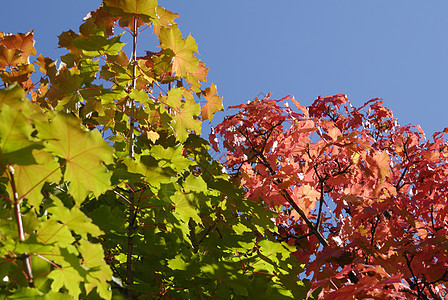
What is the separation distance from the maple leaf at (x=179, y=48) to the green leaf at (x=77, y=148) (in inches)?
51.8

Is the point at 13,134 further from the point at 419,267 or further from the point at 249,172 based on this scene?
the point at 419,267

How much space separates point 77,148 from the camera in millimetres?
1188

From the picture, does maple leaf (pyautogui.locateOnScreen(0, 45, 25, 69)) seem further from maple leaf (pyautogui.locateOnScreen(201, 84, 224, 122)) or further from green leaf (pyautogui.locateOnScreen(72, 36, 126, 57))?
maple leaf (pyautogui.locateOnScreen(201, 84, 224, 122))

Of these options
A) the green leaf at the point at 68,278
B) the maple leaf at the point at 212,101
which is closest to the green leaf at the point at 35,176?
the green leaf at the point at 68,278

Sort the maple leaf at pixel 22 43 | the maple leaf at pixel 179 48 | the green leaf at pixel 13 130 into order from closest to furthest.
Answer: the green leaf at pixel 13 130
the maple leaf at pixel 179 48
the maple leaf at pixel 22 43

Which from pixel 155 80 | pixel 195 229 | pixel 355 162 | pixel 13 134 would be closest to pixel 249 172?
pixel 195 229

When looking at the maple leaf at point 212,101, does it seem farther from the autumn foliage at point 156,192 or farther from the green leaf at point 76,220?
the green leaf at point 76,220

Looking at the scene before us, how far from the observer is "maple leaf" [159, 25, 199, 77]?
2361mm

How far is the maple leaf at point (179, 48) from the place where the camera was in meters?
2.36

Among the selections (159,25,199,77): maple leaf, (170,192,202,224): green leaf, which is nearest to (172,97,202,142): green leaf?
(159,25,199,77): maple leaf

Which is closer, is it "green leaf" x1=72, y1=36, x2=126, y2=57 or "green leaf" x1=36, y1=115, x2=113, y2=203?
"green leaf" x1=36, y1=115, x2=113, y2=203

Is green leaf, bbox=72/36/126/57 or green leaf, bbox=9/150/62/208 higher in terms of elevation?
green leaf, bbox=72/36/126/57

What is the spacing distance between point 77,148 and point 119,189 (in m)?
1.08

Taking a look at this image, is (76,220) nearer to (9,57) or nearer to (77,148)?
(77,148)
